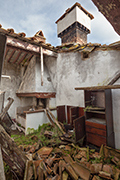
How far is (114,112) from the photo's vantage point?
427 centimetres

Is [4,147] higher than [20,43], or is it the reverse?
[20,43]

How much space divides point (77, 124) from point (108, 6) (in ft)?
13.9

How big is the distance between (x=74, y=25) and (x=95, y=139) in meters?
8.81

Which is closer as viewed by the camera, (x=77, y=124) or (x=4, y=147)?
(x=4, y=147)

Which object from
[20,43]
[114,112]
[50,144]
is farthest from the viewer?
[20,43]

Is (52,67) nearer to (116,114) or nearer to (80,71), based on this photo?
(80,71)

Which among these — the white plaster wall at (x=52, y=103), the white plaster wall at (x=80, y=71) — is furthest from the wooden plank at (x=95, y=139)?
the white plaster wall at (x=52, y=103)

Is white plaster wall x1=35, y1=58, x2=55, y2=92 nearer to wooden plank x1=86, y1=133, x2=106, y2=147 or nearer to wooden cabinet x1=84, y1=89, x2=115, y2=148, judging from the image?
wooden cabinet x1=84, y1=89, x2=115, y2=148

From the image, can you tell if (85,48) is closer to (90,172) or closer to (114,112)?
(114,112)

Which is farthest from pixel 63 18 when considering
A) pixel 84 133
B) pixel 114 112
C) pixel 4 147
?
pixel 4 147

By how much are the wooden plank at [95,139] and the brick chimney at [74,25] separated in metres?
7.33

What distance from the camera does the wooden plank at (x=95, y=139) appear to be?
387 cm

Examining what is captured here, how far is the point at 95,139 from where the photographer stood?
4.12 meters

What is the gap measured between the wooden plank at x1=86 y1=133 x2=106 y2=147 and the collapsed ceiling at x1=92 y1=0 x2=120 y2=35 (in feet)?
13.5
